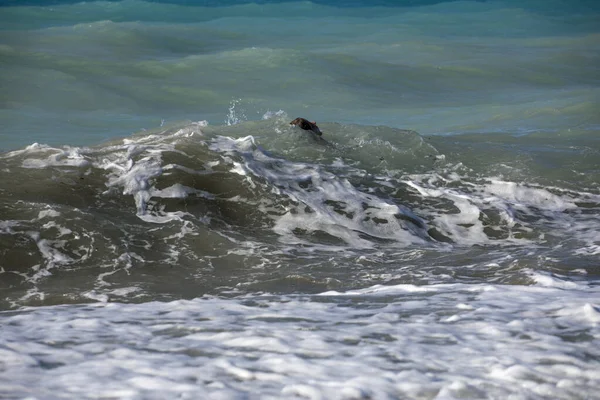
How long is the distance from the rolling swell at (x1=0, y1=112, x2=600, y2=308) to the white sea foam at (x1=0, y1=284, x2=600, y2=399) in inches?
26.7

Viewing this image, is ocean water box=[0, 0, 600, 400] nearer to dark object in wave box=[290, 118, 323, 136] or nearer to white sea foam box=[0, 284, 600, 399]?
white sea foam box=[0, 284, 600, 399]

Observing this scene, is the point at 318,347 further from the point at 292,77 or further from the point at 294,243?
the point at 292,77

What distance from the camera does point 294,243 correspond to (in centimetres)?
730

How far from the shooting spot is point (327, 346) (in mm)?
4238

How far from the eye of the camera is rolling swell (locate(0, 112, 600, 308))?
6238 millimetres

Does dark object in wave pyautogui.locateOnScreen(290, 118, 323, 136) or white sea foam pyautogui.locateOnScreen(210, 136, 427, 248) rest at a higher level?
dark object in wave pyautogui.locateOnScreen(290, 118, 323, 136)

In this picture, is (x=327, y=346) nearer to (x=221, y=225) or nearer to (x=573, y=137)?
(x=221, y=225)

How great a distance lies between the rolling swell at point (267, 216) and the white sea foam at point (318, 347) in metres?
0.68

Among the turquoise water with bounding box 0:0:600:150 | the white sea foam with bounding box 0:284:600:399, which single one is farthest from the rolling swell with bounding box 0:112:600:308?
the turquoise water with bounding box 0:0:600:150

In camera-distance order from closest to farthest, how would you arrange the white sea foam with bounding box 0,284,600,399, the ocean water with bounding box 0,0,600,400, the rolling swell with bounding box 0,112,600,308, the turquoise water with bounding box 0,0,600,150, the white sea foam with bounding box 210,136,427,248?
1. the white sea foam with bounding box 0,284,600,399
2. the ocean water with bounding box 0,0,600,400
3. the rolling swell with bounding box 0,112,600,308
4. the white sea foam with bounding box 210,136,427,248
5. the turquoise water with bounding box 0,0,600,150

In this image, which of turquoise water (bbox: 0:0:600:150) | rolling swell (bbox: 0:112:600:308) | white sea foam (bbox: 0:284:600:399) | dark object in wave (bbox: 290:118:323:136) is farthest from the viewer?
turquoise water (bbox: 0:0:600:150)

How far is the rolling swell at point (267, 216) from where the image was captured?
624cm

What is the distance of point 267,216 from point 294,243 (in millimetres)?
705

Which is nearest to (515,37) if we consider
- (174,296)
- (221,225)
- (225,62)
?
(225,62)
